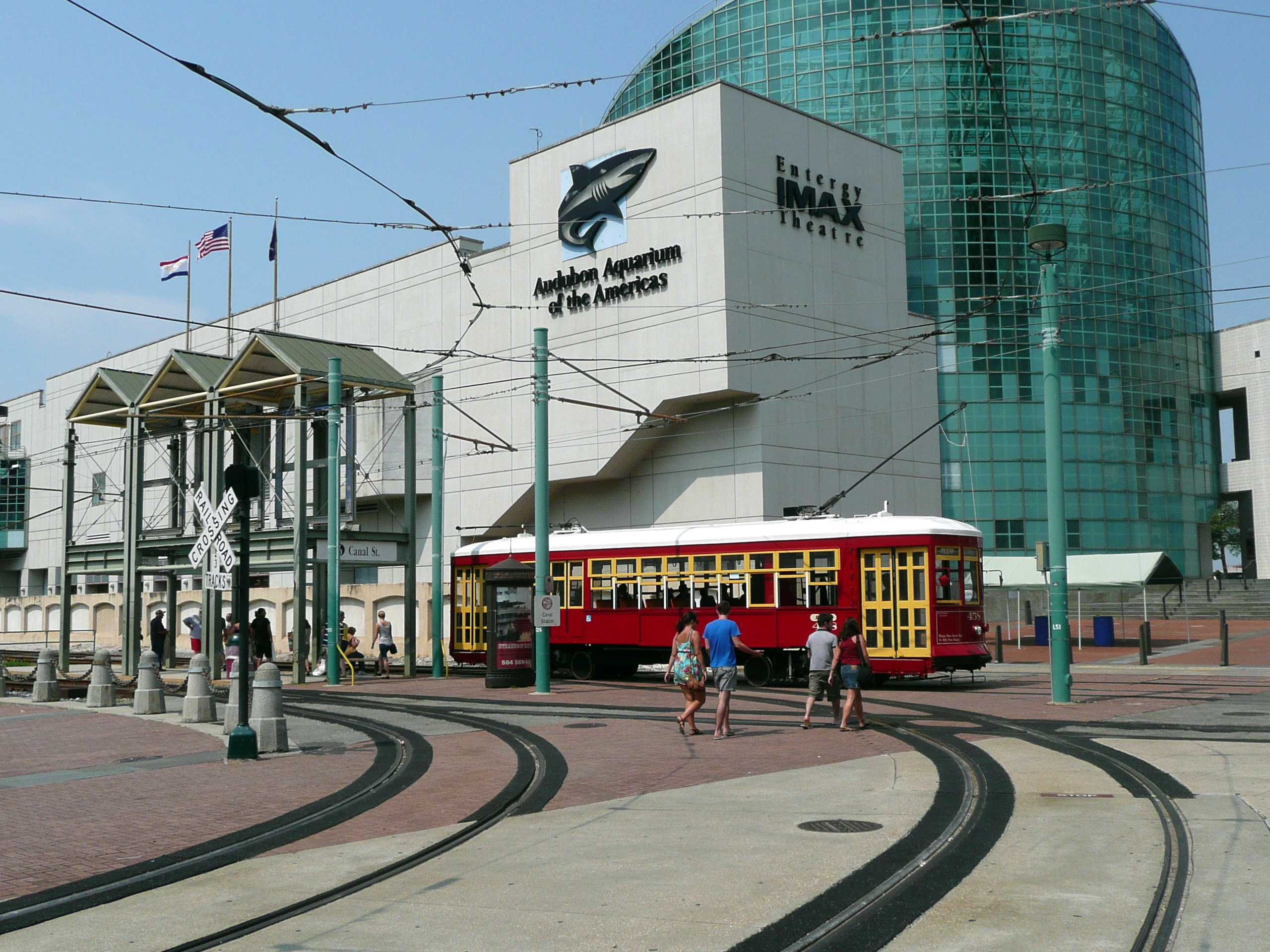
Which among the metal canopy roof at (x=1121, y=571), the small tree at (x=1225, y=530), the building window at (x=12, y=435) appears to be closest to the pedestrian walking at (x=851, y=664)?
the metal canopy roof at (x=1121, y=571)

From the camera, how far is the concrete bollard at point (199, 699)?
1967cm

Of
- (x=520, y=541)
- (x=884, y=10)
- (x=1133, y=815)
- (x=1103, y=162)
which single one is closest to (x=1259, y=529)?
(x=1103, y=162)

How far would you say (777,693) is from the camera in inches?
945

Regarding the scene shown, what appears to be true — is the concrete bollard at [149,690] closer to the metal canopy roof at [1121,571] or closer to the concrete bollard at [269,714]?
the concrete bollard at [269,714]

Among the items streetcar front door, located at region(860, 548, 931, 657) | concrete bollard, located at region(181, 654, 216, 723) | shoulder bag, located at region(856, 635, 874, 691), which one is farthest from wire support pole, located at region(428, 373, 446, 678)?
shoulder bag, located at region(856, 635, 874, 691)

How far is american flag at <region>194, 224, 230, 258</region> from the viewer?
47.1 meters

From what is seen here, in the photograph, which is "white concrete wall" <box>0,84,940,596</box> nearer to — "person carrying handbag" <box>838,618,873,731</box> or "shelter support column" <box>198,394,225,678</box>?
"shelter support column" <box>198,394,225,678</box>

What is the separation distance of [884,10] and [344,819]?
195 ft

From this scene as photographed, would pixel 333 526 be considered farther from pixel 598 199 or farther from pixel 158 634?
pixel 598 199

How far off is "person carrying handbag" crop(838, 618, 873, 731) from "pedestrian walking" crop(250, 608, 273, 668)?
51.5 ft

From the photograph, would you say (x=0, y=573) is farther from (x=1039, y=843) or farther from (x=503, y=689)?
(x=1039, y=843)

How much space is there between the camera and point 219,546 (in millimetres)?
16266

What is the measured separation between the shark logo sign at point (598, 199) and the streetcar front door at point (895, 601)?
22947mm

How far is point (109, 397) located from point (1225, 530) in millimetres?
80779
